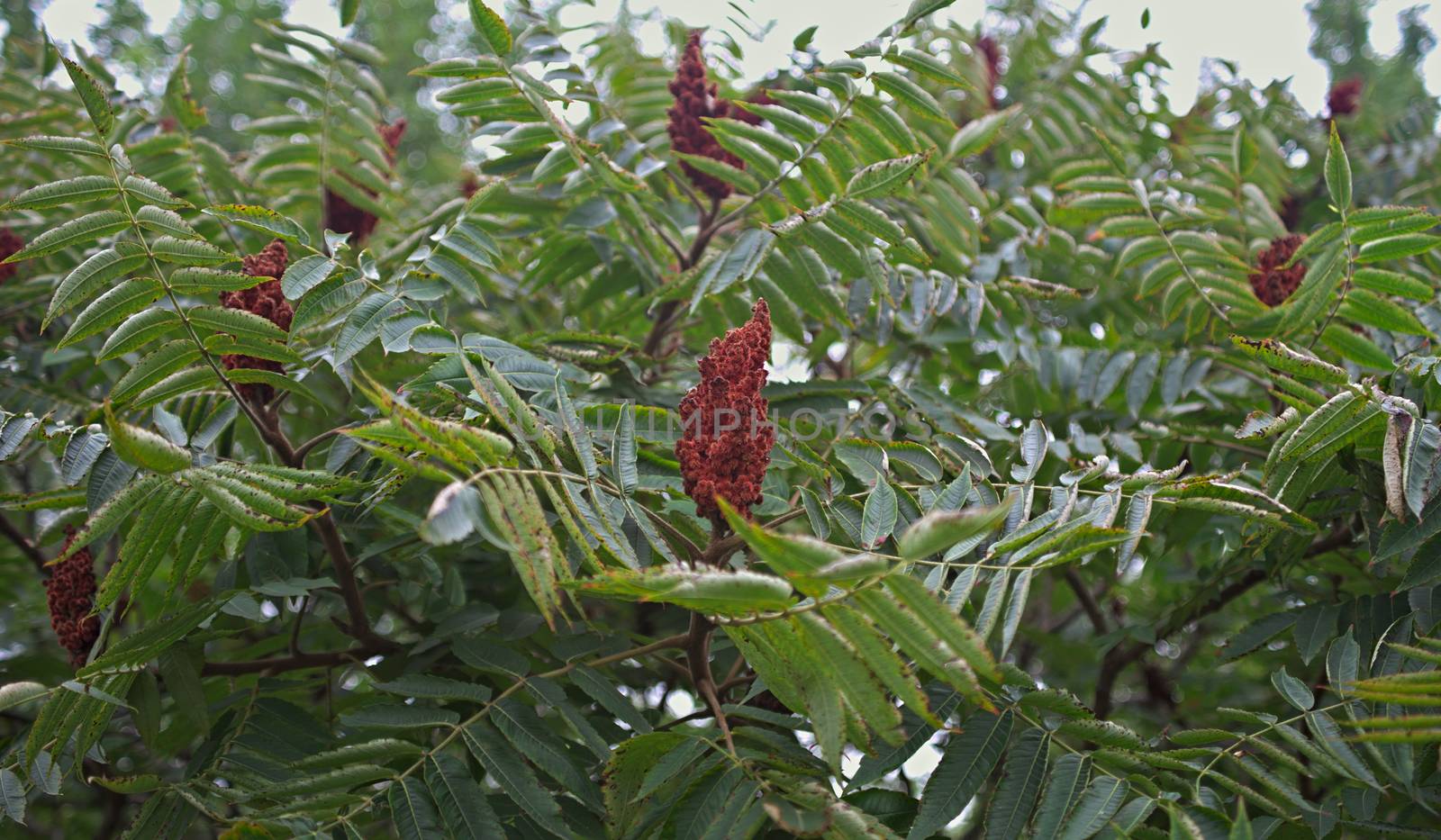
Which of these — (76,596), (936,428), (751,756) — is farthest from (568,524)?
(76,596)

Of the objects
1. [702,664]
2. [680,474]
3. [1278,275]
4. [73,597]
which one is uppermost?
[1278,275]

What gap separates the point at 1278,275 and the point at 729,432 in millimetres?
2400

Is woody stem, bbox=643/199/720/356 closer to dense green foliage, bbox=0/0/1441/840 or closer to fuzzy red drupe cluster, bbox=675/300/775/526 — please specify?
dense green foliage, bbox=0/0/1441/840

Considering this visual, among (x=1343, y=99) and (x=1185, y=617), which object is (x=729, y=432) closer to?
(x=1185, y=617)

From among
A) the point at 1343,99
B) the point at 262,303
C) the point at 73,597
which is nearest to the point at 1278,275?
the point at 1343,99

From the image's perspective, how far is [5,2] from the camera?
6367mm

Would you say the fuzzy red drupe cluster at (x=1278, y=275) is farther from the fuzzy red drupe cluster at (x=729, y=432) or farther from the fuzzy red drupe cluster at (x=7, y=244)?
the fuzzy red drupe cluster at (x=7, y=244)

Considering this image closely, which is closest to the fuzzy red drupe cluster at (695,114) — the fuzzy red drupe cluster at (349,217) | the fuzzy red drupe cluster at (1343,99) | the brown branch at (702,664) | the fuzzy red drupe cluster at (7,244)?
the fuzzy red drupe cluster at (349,217)

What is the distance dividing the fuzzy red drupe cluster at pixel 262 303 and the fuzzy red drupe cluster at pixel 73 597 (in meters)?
0.59

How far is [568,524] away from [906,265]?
2079 mm

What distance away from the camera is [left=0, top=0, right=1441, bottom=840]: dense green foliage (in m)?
2.03

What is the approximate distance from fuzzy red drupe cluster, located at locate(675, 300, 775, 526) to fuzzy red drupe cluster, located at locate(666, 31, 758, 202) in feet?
4.48

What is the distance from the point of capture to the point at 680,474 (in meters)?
2.50

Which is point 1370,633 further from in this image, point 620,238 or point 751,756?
point 620,238
